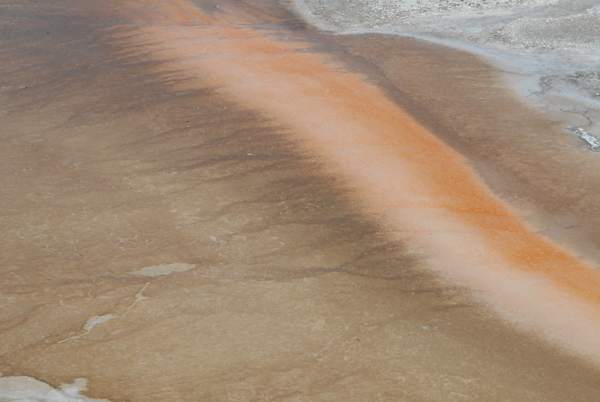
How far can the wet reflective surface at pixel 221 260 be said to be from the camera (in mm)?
3160

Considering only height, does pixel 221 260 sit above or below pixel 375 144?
below

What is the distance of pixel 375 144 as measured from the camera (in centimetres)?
567

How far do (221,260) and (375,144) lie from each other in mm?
2237

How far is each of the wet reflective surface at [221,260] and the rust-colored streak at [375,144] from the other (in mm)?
43

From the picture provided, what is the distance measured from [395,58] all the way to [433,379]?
561 cm

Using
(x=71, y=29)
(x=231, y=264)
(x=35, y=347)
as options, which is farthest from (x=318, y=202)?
(x=71, y=29)

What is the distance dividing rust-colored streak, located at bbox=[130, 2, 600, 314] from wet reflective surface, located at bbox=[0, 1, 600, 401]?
4 cm

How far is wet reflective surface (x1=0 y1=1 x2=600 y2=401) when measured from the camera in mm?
3160

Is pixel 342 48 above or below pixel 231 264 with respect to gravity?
above

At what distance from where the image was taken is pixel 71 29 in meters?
8.12

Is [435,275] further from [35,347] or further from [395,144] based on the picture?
[35,347]

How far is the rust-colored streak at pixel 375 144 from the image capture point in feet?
14.4

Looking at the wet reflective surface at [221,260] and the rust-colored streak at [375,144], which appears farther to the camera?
the rust-colored streak at [375,144]

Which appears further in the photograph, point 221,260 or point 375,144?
point 375,144
